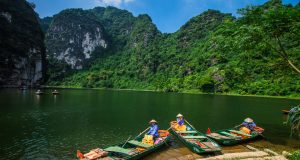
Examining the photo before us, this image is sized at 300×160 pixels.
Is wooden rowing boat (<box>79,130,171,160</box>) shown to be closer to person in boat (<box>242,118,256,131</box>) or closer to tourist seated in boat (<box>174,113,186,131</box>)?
tourist seated in boat (<box>174,113,186,131</box>)

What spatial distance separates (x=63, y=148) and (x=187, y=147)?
1097 centimetres

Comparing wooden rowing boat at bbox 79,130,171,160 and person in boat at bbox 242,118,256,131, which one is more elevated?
person in boat at bbox 242,118,256,131

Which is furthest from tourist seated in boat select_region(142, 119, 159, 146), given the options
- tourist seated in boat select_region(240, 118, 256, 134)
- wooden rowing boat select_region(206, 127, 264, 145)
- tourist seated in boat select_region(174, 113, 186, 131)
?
tourist seated in boat select_region(240, 118, 256, 134)

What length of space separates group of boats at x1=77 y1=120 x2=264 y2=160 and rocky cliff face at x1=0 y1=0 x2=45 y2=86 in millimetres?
105216

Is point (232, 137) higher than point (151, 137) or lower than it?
lower

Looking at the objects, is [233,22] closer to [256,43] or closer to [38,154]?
[256,43]

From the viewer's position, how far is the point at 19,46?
117250mm

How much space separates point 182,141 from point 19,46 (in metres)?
117

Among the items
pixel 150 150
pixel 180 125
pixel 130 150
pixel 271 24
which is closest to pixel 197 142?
pixel 150 150

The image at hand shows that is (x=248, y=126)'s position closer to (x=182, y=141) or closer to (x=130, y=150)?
(x=182, y=141)

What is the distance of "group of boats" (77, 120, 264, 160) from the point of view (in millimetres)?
16625

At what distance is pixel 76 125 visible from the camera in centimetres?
3198

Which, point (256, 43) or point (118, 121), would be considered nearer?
point (256, 43)

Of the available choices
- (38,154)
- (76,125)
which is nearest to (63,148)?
(38,154)
